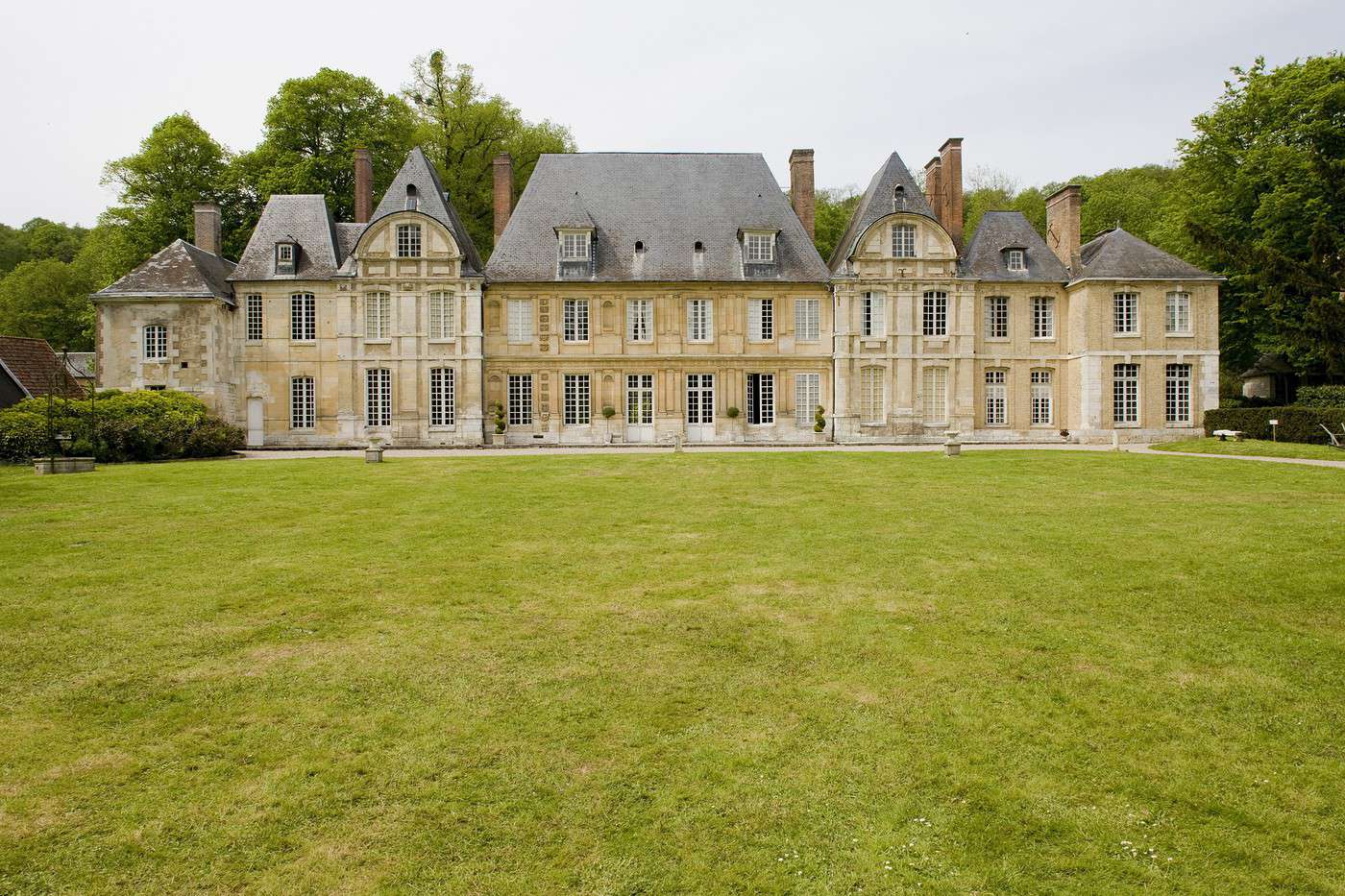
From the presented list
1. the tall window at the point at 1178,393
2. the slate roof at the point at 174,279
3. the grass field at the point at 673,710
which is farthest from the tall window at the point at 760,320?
the grass field at the point at 673,710

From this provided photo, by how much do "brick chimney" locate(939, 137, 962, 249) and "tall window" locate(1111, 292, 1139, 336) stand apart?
5.89 meters

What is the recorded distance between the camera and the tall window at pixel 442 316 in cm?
2884

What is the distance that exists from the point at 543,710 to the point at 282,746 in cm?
129

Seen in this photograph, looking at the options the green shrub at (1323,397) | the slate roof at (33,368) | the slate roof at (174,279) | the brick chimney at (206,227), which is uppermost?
the brick chimney at (206,227)

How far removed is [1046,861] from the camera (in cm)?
319

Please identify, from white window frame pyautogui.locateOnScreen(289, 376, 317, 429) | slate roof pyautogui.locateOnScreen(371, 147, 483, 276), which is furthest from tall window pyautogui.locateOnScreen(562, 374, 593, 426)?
white window frame pyautogui.locateOnScreen(289, 376, 317, 429)

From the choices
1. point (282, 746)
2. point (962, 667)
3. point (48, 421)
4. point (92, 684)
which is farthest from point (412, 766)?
point (48, 421)

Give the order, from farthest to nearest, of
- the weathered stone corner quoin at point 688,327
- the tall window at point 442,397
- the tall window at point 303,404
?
the tall window at point 303,404 → the tall window at point 442,397 → the weathered stone corner quoin at point 688,327

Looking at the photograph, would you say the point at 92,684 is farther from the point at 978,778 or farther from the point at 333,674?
the point at 978,778

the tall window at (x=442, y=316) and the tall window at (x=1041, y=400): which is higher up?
the tall window at (x=442, y=316)

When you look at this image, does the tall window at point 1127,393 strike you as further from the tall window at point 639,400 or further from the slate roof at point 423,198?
the slate roof at point 423,198

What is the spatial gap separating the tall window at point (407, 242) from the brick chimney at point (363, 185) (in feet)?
9.40

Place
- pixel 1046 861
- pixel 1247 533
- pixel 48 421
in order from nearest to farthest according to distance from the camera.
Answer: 1. pixel 1046 861
2. pixel 1247 533
3. pixel 48 421

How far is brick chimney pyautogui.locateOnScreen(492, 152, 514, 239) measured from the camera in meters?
31.0
